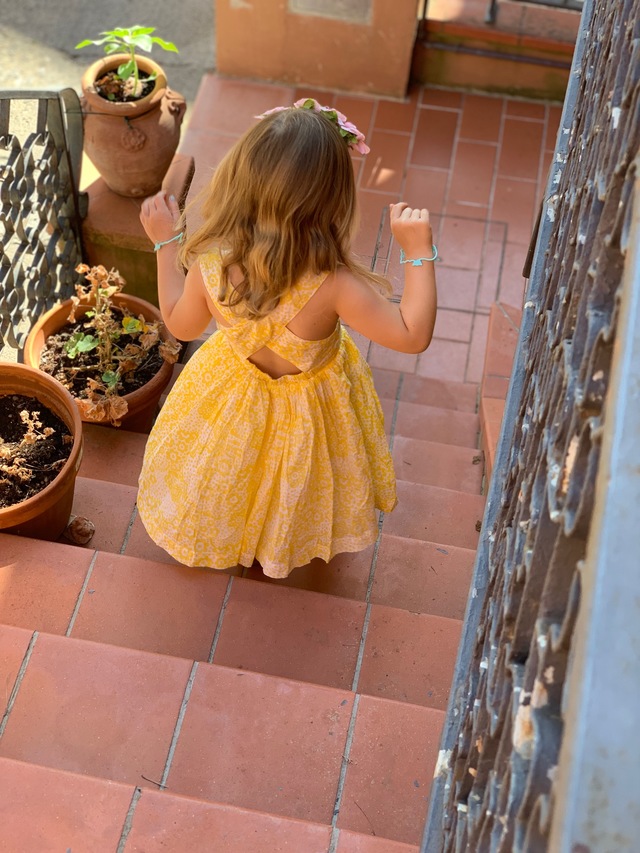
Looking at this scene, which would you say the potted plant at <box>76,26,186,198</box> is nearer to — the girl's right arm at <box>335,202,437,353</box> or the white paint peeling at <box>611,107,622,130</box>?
the girl's right arm at <box>335,202,437,353</box>

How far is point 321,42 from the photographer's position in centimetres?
489

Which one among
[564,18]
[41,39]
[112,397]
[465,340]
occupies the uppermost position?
[564,18]

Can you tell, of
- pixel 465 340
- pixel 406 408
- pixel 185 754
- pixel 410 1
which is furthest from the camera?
pixel 410 1

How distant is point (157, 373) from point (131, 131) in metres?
1.04

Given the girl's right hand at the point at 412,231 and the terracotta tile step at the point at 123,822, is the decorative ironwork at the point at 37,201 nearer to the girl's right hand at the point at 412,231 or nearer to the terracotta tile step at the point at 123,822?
the girl's right hand at the point at 412,231

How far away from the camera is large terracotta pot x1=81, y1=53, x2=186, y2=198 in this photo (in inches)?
136

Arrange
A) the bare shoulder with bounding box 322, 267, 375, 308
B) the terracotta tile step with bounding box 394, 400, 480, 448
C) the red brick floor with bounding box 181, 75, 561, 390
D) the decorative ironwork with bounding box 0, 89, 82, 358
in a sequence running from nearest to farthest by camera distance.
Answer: the bare shoulder with bounding box 322, 267, 375, 308 → the decorative ironwork with bounding box 0, 89, 82, 358 → the terracotta tile step with bounding box 394, 400, 480, 448 → the red brick floor with bounding box 181, 75, 561, 390

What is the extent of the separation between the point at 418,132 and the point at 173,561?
10.4ft

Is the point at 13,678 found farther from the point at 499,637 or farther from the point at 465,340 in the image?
the point at 465,340

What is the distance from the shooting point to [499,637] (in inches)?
50.4

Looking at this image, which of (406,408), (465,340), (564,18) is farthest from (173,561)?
(564,18)

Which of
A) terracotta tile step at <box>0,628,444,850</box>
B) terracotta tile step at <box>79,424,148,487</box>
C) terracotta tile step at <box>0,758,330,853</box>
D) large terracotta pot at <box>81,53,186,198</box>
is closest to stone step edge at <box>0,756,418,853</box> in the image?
terracotta tile step at <box>0,758,330,853</box>

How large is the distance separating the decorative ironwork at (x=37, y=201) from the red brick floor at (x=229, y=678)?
1.89 ft

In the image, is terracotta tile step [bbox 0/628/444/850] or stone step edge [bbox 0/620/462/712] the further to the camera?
stone step edge [bbox 0/620/462/712]
